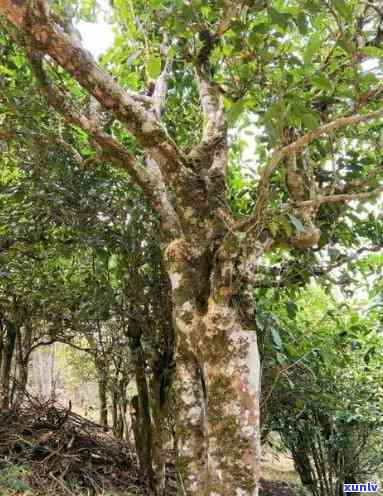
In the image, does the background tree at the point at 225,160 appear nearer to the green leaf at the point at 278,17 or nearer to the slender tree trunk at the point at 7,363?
the green leaf at the point at 278,17

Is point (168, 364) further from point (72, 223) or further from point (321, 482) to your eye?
point (321, 482)

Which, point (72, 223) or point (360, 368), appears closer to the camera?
point (72, 223)

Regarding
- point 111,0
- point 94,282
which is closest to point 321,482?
point 94,282

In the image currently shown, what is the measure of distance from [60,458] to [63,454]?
4 cm

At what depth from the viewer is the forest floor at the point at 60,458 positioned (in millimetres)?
3484

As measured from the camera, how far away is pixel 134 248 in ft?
11.2

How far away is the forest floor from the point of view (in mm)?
3484

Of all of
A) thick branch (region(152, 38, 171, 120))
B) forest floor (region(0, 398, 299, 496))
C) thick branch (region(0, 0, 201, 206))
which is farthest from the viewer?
forest floor (region(0, 398, 299, 496))

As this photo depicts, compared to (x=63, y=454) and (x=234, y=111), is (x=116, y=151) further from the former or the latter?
(x=63, y=454)

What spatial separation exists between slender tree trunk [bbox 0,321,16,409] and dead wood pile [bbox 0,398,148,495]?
144cm

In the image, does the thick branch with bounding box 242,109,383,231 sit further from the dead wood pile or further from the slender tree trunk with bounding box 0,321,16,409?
the slender tree trunk with bounding box 0,321,16,409

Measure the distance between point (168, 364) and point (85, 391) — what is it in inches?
516

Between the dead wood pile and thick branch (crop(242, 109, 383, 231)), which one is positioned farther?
the dead wood pile

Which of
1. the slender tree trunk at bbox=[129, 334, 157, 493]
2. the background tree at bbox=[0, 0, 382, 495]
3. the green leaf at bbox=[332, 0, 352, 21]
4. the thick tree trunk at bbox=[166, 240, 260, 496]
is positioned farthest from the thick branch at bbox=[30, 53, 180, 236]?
the slender tree trunk at bbox=[129, 334, 157, 493]
